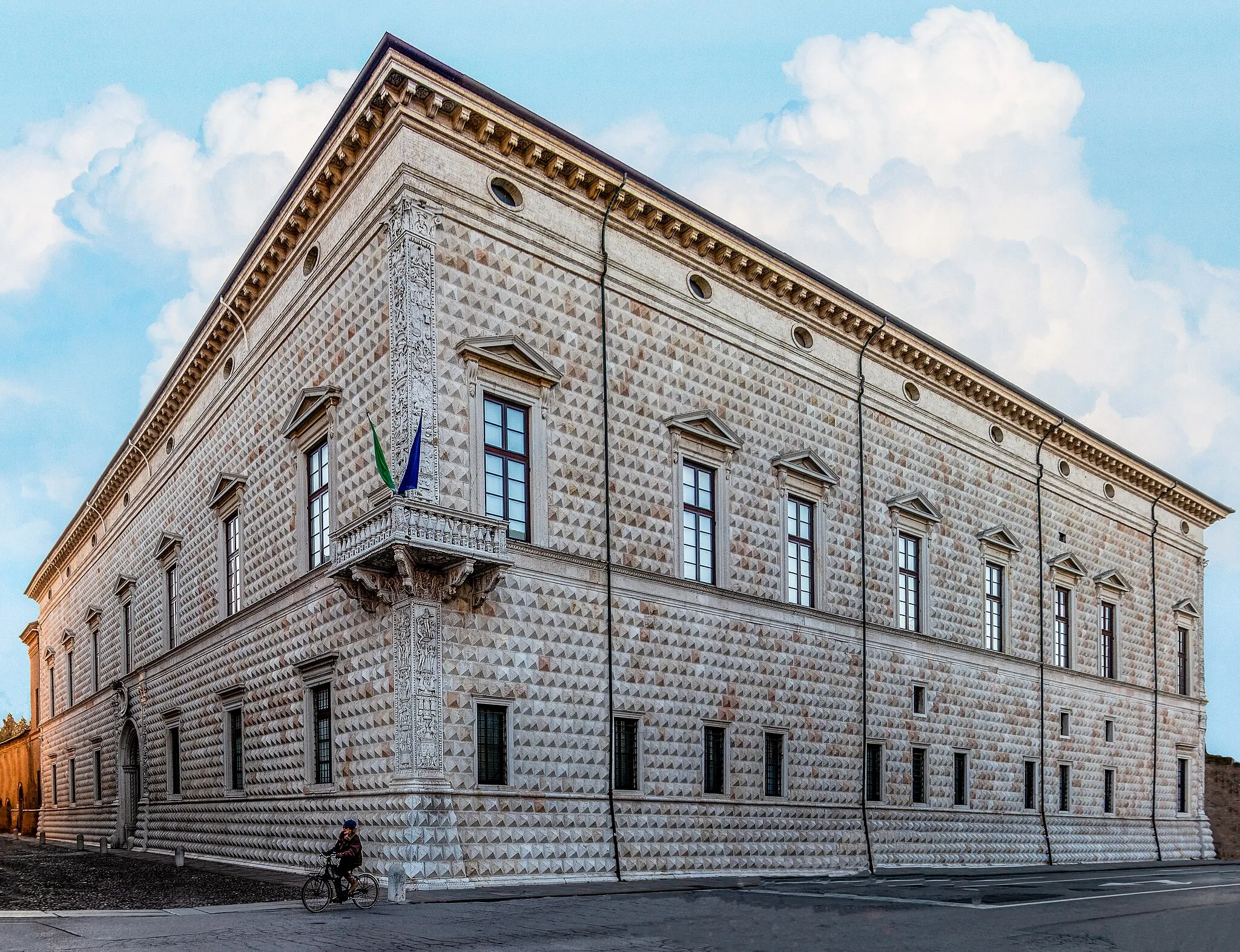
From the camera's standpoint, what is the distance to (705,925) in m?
14.2

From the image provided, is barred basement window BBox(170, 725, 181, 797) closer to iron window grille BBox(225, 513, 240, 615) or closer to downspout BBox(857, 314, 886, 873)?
iron window grille BBox(225, 513, 240, 615)

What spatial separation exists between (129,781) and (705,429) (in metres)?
22.2

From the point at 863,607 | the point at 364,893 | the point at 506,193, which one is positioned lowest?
the point at 364,893

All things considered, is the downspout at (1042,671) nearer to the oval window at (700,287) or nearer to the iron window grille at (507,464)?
the oval window at (700,287)

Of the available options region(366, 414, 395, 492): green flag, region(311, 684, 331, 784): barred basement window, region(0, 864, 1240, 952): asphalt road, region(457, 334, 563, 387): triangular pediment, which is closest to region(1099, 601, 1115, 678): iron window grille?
region(0, 864, 1240, 952): asphalt road

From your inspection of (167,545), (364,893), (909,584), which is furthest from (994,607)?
(167,545)

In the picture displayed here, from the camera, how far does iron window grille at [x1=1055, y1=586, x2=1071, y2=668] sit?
35.2m

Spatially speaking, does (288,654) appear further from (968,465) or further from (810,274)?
(968,465)

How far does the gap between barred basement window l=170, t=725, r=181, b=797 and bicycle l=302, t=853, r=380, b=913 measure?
15.1 meters

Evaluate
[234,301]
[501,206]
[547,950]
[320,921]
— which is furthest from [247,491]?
[547,950]

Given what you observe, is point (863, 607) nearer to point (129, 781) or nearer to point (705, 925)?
point (705, 925)

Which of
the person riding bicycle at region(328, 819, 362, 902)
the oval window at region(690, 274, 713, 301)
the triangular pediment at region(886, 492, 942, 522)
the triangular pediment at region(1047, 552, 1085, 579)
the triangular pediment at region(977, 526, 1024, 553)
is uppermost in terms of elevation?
the oval window at region(690, 274, 713, 301)

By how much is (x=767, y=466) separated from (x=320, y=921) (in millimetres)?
14569

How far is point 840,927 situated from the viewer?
14.3m
